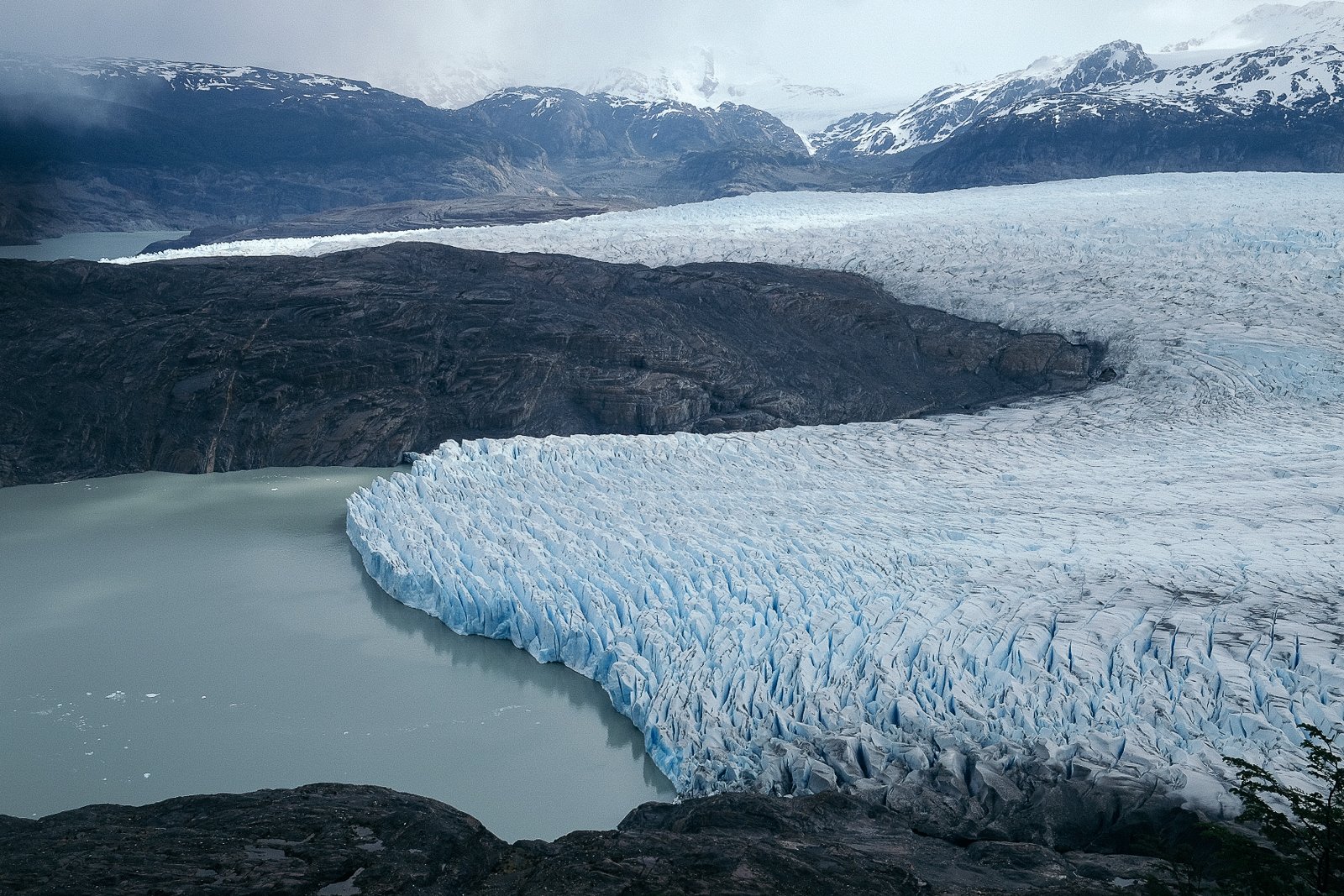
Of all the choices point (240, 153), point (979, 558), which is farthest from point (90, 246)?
point (979, 558)

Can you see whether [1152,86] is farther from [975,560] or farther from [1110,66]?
[975,560]

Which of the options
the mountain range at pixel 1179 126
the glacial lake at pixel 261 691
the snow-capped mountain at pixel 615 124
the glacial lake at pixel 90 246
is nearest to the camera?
the glacial lake at pixel 261 691

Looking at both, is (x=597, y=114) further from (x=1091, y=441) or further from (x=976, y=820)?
(x=976, y=820)

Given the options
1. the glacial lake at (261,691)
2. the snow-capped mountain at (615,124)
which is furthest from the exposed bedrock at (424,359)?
the snow-capped mountain at (615,124)

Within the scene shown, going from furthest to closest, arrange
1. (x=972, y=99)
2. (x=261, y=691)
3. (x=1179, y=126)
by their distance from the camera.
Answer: (x=972, y=99)
(x=1179, y=126)
(x=261, y=691)

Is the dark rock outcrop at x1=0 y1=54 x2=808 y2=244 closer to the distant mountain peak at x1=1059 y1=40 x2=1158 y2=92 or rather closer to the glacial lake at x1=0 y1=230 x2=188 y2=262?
the glacial lake at x1=0 y1=230 x2=188 y2=262

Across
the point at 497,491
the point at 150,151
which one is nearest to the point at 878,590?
the point at 497,491

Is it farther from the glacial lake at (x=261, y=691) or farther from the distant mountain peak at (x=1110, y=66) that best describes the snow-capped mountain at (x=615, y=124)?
the glacial lake at (x=261, y=691)
